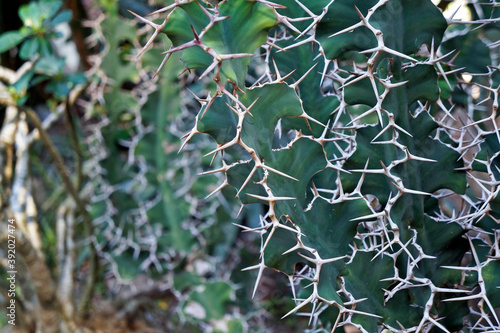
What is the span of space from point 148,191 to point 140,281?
1.10 meters

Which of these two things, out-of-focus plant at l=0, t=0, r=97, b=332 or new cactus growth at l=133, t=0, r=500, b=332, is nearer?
new cactus growth at l=133, t=0, r=500, b=332

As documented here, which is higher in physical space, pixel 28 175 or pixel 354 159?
pixel 354 159

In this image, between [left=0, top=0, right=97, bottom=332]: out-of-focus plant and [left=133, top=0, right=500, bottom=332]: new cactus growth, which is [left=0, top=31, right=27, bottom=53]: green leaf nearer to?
[left=0, top=0, right=97, bottom=332]: out-of-focus plant

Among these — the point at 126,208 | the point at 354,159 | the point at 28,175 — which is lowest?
the point at 126,208

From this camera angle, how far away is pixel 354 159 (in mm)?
829

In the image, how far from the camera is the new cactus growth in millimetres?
701

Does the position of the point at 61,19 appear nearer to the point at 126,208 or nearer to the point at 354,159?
the point at 126,208

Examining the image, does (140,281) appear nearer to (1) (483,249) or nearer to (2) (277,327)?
(2) (277,327)

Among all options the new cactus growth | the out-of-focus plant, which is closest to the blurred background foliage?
the out-of-focus plant

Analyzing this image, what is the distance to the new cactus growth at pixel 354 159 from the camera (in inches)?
27.6

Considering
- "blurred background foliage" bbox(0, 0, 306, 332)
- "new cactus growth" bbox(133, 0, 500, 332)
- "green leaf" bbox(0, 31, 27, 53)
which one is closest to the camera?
"new cactus growth" bbox(133, 0, 500, 332)

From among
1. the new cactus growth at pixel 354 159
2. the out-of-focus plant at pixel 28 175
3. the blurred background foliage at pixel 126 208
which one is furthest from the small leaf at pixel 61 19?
the new cactus growth at pixel 354 159

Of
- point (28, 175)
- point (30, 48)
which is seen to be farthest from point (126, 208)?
point (30, 48)

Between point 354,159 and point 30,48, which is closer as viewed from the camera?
point 354,159
